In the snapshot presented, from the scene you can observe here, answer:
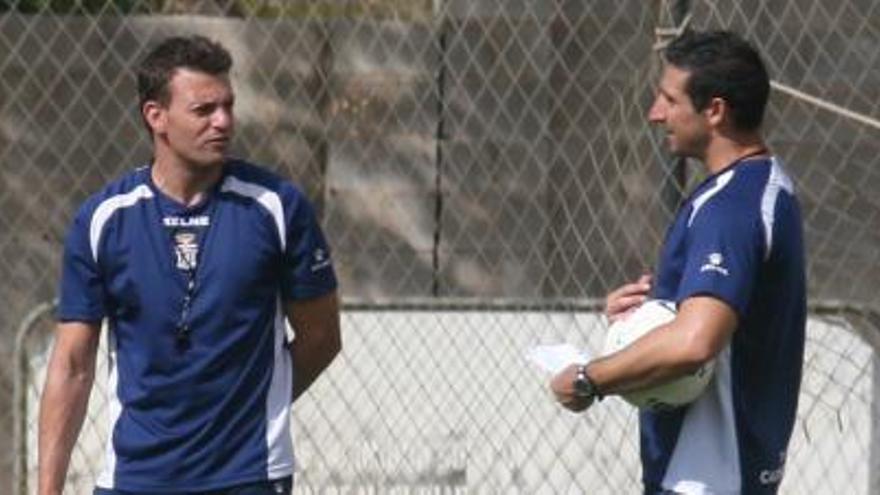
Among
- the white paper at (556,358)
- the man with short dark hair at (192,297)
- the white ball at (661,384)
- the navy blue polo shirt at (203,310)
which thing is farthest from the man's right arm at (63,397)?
the white ball at (661,384)

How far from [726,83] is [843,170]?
2.68 meters

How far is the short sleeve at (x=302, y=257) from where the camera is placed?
5457 mm

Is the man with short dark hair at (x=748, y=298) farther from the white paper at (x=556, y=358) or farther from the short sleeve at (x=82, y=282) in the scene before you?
the short sleeve at (x=82, y=282)

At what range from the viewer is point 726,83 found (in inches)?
193

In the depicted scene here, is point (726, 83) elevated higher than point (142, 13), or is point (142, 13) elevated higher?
point (726, 83)

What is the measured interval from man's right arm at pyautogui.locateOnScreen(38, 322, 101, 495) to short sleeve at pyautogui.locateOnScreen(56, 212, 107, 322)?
0.10 ft

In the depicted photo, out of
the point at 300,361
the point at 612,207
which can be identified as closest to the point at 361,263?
the point at 612,207

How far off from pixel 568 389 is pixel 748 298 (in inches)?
16.5

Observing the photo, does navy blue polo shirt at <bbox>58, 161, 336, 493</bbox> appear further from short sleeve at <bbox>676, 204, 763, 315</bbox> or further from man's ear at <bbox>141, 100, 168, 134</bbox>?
short sleeve at <bbox>676, 204, 763, 315</bbox>

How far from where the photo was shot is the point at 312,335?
18.4 feet

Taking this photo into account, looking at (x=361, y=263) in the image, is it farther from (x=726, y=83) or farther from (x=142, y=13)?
(x=726, y=83)

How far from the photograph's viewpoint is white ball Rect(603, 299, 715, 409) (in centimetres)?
480

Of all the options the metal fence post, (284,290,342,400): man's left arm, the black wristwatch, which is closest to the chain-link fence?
the metal fence post

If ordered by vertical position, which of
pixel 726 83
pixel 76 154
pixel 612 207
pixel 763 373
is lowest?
pixel 76 154
